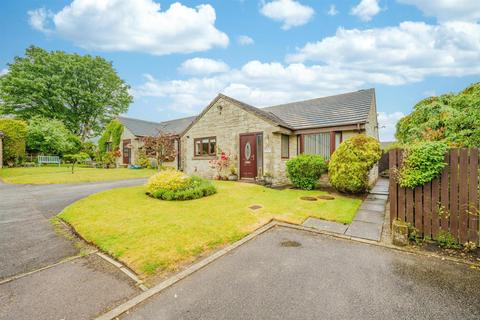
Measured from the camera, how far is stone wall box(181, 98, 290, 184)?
1171 centimetres

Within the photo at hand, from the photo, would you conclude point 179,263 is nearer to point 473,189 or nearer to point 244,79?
point 473,189

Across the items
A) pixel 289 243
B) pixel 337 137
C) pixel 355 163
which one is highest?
pixel 337 137

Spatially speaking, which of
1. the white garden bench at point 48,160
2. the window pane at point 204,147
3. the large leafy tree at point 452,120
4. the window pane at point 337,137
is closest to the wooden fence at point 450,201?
the large leafy tree at point 452,120

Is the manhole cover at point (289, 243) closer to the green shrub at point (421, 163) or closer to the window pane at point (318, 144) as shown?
the green shrub at point (421, 163)

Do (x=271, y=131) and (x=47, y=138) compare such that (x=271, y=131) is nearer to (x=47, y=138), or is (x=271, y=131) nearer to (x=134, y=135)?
(x=134, y=135)

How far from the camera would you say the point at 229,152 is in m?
13.4

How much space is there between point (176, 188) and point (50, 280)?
5342 mm

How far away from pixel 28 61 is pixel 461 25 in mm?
44156

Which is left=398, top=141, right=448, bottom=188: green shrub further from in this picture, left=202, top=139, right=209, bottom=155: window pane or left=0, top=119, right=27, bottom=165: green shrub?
left=0, top=119, right=27, bottom=165: green shrub

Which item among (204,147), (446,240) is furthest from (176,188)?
(446,240)

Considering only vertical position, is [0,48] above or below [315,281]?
above

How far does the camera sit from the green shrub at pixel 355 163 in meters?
8.23

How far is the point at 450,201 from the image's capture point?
3934 millimetres

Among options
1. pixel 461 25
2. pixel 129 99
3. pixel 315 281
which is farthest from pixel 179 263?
pixel 129 99
